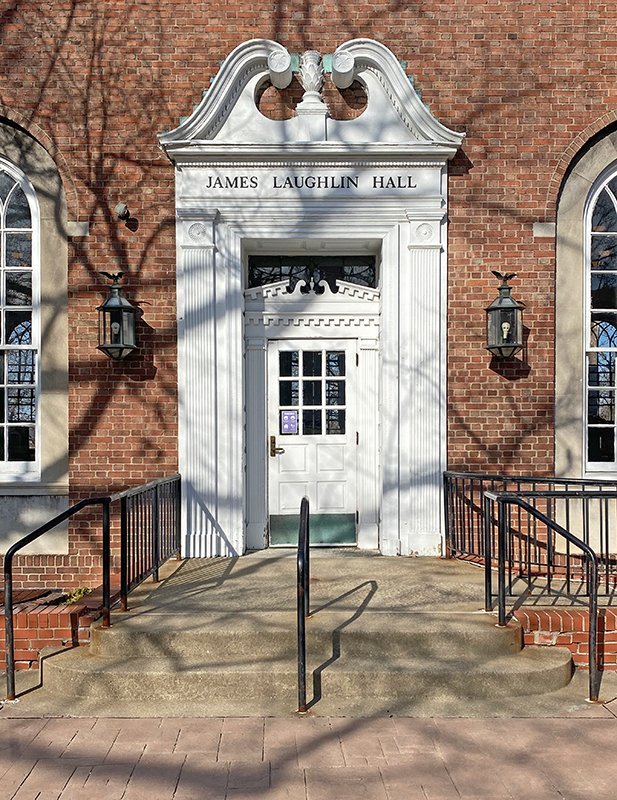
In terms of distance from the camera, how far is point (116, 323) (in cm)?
→ 699

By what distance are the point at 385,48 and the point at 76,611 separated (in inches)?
229

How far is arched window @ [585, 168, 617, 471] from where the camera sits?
7500 mm

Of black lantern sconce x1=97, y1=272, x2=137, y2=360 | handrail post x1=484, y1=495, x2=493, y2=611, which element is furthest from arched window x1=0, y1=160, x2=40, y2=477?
handrail post x1=484, y1=495, x2=493, y2=611

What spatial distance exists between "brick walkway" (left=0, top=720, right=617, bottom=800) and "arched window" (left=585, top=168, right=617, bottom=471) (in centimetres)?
363

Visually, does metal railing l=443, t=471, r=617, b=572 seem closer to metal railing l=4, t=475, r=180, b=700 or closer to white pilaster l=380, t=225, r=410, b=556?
white pilaster l=380, t=225, r=410, b=556

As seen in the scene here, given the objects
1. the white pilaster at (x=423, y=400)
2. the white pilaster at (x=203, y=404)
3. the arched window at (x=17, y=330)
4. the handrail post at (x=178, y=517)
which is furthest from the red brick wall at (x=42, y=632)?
the white pilaster at (x=423, y=400)

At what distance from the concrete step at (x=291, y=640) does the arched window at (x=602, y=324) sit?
3110mm

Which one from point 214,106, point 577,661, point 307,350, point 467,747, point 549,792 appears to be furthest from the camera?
point 307,350

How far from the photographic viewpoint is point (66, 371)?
7355 mm

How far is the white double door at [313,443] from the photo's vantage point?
25.0 ft

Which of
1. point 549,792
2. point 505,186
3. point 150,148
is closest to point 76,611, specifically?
point 549,792

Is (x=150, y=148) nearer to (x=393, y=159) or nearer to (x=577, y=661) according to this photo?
(x=393, y=159)

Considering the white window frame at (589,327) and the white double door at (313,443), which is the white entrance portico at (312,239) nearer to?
the white double door at (313,443)

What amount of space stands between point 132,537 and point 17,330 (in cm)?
288
